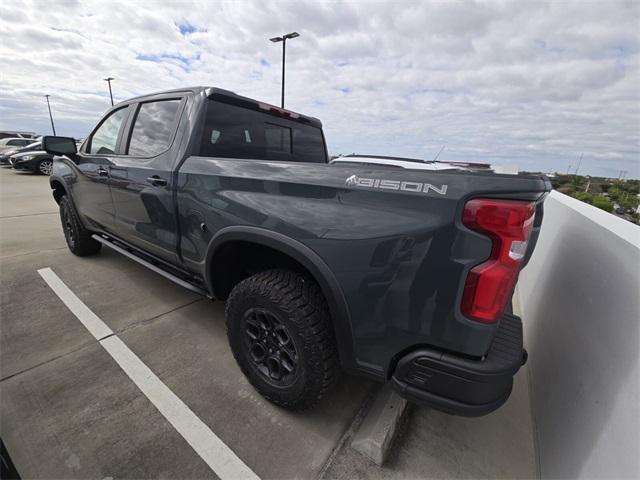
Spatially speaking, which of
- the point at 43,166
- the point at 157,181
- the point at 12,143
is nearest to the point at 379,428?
the point at 157,181

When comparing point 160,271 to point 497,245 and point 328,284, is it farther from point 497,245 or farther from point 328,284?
point 497,245

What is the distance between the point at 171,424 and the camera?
6.29 feet

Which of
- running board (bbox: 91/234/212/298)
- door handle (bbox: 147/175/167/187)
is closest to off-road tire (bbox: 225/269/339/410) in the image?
running board (bbox: 91/234/212/298)

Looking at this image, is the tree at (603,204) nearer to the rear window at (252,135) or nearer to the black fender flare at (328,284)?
the rear window at (252,135)

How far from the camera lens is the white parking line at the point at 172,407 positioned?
1.71 metres

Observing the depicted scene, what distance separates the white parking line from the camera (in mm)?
1706

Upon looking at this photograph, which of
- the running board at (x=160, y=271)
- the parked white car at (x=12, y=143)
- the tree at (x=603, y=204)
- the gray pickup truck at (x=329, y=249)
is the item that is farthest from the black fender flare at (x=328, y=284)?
the parked white car at (x=12, y=143)

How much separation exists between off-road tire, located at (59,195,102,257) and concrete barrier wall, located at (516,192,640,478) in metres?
5.09

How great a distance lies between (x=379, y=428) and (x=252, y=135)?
2395mm

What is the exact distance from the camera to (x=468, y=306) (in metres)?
1.29

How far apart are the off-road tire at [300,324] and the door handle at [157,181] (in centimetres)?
111

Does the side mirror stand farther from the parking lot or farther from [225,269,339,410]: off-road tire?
[225,269,339,410]: off-road tire

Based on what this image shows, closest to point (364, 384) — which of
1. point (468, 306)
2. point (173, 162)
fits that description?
point (468, 306)

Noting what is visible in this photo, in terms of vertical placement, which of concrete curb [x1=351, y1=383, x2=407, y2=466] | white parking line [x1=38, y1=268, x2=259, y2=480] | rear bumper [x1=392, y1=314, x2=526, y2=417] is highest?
rear bumper [x1=392, y1=314, x2=526, y2=417]
